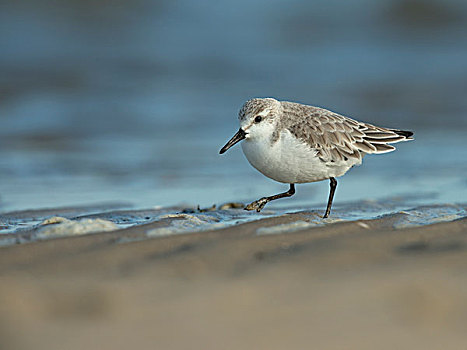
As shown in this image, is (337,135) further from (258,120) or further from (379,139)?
(258,120)

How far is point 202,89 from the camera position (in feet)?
44.3

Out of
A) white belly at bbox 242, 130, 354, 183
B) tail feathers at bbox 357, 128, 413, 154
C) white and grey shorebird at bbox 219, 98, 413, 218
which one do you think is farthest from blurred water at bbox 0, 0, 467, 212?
white belly at bbox 242, 130, 354, 183

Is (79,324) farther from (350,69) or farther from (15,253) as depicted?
(350,69)

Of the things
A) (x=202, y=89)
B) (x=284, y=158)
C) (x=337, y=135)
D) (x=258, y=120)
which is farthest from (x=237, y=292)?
(x=202, y=89)

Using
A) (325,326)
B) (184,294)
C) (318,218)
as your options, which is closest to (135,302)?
(184,294)

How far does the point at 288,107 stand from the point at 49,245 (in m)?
2.71

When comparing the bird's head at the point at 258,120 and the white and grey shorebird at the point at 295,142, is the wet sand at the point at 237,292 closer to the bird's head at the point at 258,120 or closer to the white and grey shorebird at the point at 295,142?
the white and grey shorebird at the point at 295,142

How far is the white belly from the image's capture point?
18.3 ft

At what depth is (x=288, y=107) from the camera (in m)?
5.96

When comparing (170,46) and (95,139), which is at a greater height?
(170,46)

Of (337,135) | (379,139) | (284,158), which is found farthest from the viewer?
(379,139)

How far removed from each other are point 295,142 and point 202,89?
8.08 m

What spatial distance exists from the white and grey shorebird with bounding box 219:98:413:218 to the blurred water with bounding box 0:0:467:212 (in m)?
0.92

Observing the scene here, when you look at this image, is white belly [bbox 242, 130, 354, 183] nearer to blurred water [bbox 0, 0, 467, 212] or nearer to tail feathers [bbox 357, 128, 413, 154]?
tail feathers [bbox 357, 128, 413, 154]
